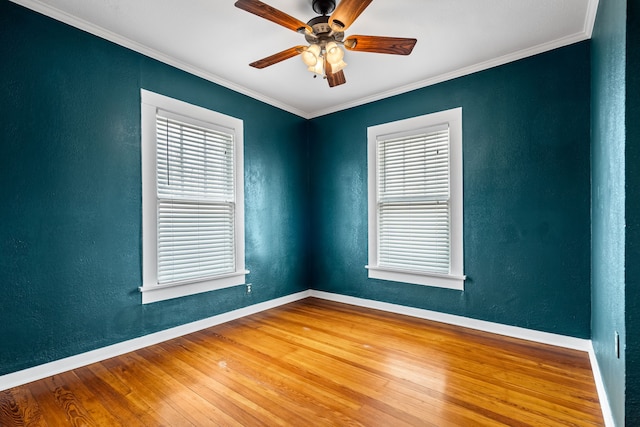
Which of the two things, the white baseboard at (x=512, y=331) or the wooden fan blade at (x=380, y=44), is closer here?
the white baseboard at (x=512, y=331)

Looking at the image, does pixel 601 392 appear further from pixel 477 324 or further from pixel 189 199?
pixel 189 199

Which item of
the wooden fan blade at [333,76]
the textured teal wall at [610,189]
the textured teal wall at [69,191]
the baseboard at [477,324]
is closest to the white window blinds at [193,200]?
the textured teal wall at [69,191]

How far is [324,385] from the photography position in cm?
222

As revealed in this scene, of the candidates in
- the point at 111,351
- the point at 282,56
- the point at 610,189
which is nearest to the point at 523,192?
the point at 610,189

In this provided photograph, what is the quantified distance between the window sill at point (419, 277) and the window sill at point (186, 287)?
1644 millimetres

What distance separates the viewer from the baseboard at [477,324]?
281cm

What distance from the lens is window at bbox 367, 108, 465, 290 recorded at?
3.46 meters

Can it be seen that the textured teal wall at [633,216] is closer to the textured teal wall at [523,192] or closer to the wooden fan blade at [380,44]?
the wooden fan blade at [380,44]

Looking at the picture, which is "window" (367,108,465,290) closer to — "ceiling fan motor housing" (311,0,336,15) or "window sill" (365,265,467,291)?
"window sill" (365,265,467,291)

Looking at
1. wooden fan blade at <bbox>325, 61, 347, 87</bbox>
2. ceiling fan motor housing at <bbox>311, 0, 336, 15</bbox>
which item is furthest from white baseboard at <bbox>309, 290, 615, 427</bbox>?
ceiling fan motor housing at <bbox>311, 0, 336, 15</bbox>

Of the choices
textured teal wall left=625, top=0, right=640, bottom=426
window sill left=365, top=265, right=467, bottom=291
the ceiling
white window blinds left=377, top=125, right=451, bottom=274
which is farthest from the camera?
white window blinds left=377, top=125, right=451, bottom=274

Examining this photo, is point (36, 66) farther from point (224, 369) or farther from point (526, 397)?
point (526, 397)

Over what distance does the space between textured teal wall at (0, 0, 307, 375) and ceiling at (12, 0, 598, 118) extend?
25 centimetres

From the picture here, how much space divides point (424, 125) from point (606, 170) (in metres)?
1.99
